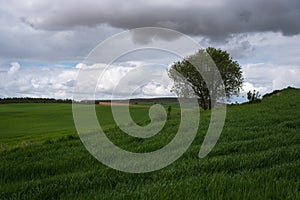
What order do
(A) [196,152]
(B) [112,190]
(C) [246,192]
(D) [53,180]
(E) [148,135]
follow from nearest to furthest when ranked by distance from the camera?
1. (C) [246,192]
2. (B) [112,190]
3. (D) [53,180]
4. (A) [196,152]
5. (E) [148,135]

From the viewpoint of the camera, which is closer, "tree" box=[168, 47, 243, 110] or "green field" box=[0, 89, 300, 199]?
"green field" box=[0, 89, 300, 199]

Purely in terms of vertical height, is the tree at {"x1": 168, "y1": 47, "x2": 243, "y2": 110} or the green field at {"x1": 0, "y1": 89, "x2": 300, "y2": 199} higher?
the tree at {"x1": 168, "y1": 47, "x2": 243, "y2": 110}

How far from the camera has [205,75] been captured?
53875 millimetres

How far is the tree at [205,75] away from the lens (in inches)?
2201

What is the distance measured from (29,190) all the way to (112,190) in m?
1.54

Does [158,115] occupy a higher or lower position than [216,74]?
lower

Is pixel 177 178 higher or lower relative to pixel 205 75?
lower

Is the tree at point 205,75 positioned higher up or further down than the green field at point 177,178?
higher up

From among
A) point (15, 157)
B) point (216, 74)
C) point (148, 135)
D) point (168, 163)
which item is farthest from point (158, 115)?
point (216, 74)

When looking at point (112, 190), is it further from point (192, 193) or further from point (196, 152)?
point (196, 152)

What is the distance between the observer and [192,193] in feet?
19.7

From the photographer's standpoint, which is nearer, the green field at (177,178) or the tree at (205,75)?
the green field at (177,178)

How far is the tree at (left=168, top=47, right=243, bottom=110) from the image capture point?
183ft

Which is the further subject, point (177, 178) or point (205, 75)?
point (205, 75)
